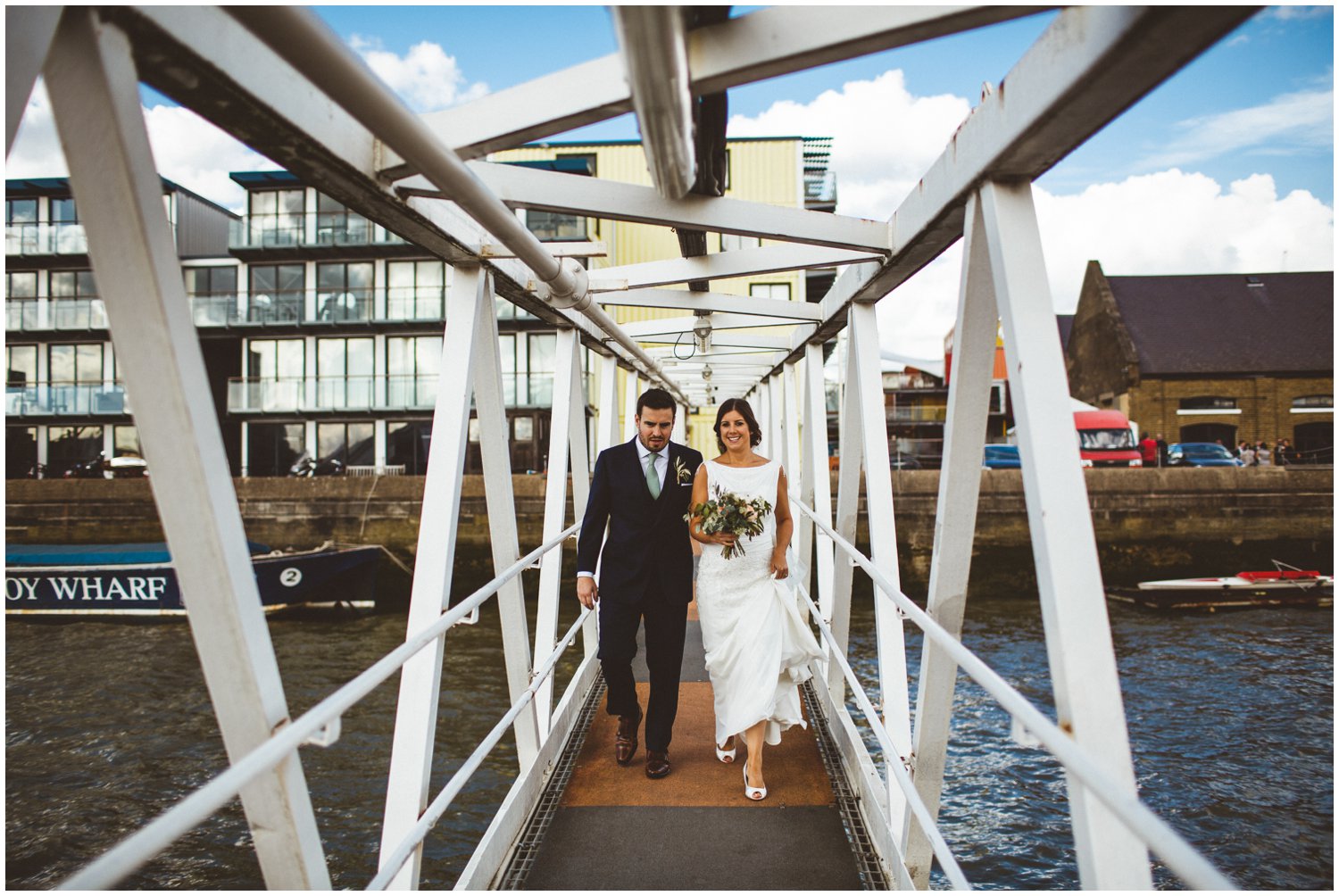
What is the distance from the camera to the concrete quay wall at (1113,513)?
1694 cm

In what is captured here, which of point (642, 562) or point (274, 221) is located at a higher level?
point (274, 221)

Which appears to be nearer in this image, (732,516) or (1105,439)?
(732,516)

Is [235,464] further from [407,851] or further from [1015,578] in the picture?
[407,851]

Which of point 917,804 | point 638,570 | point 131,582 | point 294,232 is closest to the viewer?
point 917,804

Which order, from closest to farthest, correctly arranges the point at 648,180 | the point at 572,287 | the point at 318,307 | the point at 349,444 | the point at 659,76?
the point at 659,76
the point at 572,287
the point at 648,180
the point at 349,444
the point at 318,307

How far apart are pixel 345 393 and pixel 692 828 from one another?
Answer: 23.4 m

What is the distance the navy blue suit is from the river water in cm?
295

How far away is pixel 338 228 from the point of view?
991 inches

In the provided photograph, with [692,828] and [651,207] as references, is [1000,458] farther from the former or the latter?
[651,207]

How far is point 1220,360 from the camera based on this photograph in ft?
99.6

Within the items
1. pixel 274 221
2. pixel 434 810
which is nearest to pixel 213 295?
pixel 274 221

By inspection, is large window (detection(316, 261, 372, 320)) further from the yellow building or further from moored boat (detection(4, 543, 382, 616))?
moored boat (detection(4, 543, 382, 616))

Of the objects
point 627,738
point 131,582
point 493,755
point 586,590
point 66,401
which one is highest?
point 66,401

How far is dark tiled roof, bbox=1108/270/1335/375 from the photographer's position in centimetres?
3012
